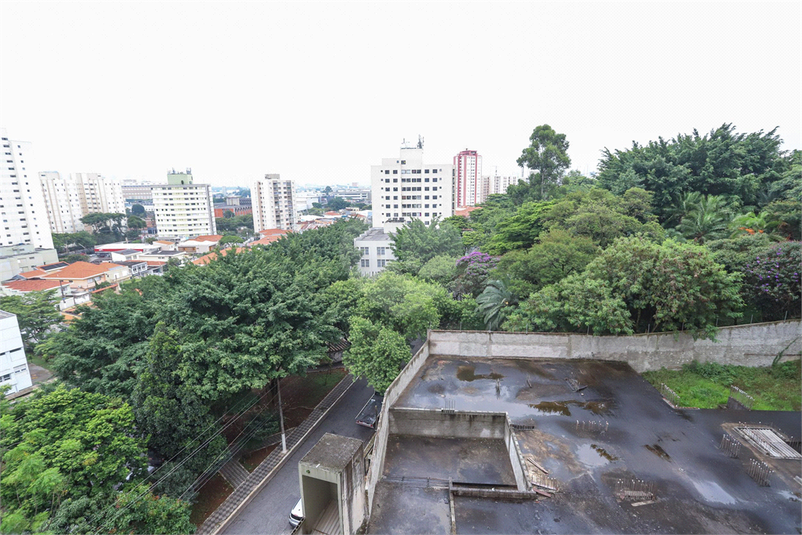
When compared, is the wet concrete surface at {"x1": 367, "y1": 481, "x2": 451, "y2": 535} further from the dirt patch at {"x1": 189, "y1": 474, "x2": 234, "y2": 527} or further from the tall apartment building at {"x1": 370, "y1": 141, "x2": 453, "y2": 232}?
the tall apartment building at {"x1": 370, "y1": 141, "x2": 453, "y2": 232}

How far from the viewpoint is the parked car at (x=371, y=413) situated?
62.8 ft

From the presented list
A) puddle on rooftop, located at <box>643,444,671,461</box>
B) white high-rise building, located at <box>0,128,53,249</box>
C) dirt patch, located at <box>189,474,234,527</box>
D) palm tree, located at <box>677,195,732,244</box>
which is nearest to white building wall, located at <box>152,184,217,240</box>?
white high-rise building, located at <box>0,128,53,249</box>

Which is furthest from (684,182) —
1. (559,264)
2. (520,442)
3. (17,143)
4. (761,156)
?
(17,143)

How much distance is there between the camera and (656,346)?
16.0 meters

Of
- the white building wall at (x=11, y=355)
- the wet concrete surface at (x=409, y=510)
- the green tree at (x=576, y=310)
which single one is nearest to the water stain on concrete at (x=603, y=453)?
the wet concrete surface at (x=409, y=510)

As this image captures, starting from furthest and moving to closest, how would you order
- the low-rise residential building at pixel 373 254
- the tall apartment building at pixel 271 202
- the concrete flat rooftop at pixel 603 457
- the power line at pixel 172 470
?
1. the tall apartment building at pixel 271 202
2. the low-rise residential building at pixel 373 254
3. the power line at pixel 172 470
4. the concrete flat rooftop at pixel 603 457

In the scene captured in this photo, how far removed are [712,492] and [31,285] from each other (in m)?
60.0

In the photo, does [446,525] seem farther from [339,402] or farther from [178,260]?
[178,260]

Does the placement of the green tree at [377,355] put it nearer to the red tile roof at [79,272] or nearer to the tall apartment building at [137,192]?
the red tile roof at [79,272]

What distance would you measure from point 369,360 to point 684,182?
24354 mm

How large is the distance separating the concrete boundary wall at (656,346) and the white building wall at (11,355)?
31.3m

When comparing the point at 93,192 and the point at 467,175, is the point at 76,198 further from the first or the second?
the point at 467,175

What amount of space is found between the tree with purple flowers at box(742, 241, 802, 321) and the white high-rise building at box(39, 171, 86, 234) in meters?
114

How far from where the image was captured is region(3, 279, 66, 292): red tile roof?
138 ft
